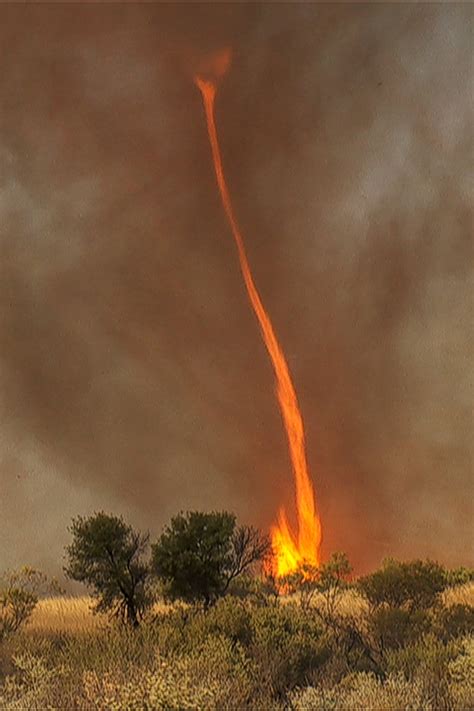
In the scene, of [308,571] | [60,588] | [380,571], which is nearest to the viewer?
[380,571]

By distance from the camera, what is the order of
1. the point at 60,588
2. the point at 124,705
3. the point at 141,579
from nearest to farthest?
the point at 124,705
the point at 141,579
the point at 60,588

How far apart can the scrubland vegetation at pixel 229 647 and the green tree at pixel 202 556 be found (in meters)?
0.06

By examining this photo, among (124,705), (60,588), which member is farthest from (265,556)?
(124,705)

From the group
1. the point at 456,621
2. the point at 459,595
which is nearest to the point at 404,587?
the point at 456,621

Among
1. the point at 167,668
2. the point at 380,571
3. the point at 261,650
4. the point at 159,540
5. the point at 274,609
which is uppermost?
Answer: the point at 380,571

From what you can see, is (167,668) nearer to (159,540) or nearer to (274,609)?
(274,609)

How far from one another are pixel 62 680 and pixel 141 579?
1309 centimetres

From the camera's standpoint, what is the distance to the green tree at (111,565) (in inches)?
1193

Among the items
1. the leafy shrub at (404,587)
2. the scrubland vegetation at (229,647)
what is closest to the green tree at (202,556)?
the scrubland vegetation at (229,647)

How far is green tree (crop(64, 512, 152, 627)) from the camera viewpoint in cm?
3030

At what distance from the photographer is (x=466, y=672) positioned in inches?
673

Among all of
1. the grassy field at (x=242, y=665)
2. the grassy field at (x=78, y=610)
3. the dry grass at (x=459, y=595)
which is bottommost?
the grassy field at (x=242, y=665)

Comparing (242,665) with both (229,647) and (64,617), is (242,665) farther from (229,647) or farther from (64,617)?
(64,617)

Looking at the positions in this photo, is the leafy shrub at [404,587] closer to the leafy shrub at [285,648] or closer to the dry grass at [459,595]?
the dry grass at [459,595]
